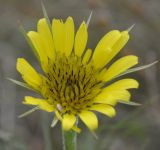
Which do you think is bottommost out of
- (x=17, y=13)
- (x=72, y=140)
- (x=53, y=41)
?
(x=72, y=140)

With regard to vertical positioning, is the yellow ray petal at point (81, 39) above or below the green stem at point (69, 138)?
above

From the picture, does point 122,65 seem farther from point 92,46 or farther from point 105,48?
point 92,46

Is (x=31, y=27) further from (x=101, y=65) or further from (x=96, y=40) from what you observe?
(x=101, y=65)

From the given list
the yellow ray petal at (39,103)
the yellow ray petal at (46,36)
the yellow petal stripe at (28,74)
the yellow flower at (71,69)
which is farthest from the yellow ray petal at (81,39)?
the yellow ray petal at (39,103)

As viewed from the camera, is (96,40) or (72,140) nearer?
(72,140)

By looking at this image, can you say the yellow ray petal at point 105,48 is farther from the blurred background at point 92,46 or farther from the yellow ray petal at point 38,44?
the blurred background at point 92,46

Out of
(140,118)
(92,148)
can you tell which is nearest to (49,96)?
(92,148)
